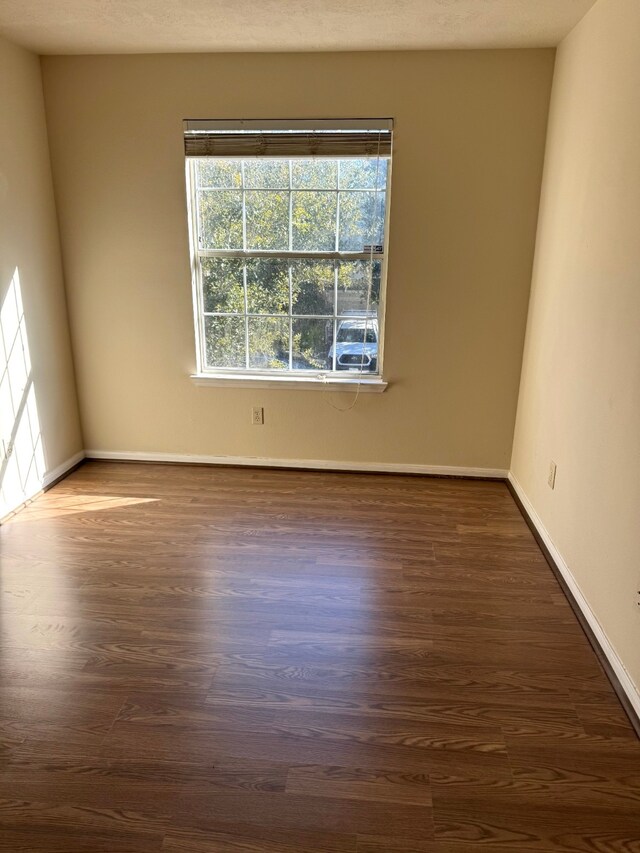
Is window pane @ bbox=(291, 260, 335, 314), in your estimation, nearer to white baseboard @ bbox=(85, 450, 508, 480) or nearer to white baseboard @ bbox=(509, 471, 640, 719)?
white baseboard @ bbox=(85, 450, 508, 480)

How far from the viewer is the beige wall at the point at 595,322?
1.87 metres

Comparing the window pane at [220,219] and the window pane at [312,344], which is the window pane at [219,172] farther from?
the window pane at [312,344]

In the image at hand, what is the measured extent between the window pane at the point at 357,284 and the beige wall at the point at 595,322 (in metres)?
0.90

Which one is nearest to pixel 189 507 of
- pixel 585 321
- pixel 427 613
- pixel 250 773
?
pixel 427 613

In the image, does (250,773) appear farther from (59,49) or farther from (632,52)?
(59,49)

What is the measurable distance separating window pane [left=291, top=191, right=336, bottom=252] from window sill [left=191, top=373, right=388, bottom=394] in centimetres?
77

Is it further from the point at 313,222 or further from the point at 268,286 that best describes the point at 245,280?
the point at 313,222

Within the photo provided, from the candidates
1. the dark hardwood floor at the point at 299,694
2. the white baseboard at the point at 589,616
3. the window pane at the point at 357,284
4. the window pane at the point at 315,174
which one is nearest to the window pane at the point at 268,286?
the window pane at the point at 357,284

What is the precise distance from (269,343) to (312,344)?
0.27 metres

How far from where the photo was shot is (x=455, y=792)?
1.46 metres

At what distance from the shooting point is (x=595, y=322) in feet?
7.19

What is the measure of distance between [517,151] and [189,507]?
Answer: 2601 mm

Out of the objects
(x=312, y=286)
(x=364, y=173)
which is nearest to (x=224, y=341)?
(x=312, y=286)

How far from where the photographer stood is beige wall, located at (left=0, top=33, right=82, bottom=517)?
2.86m
